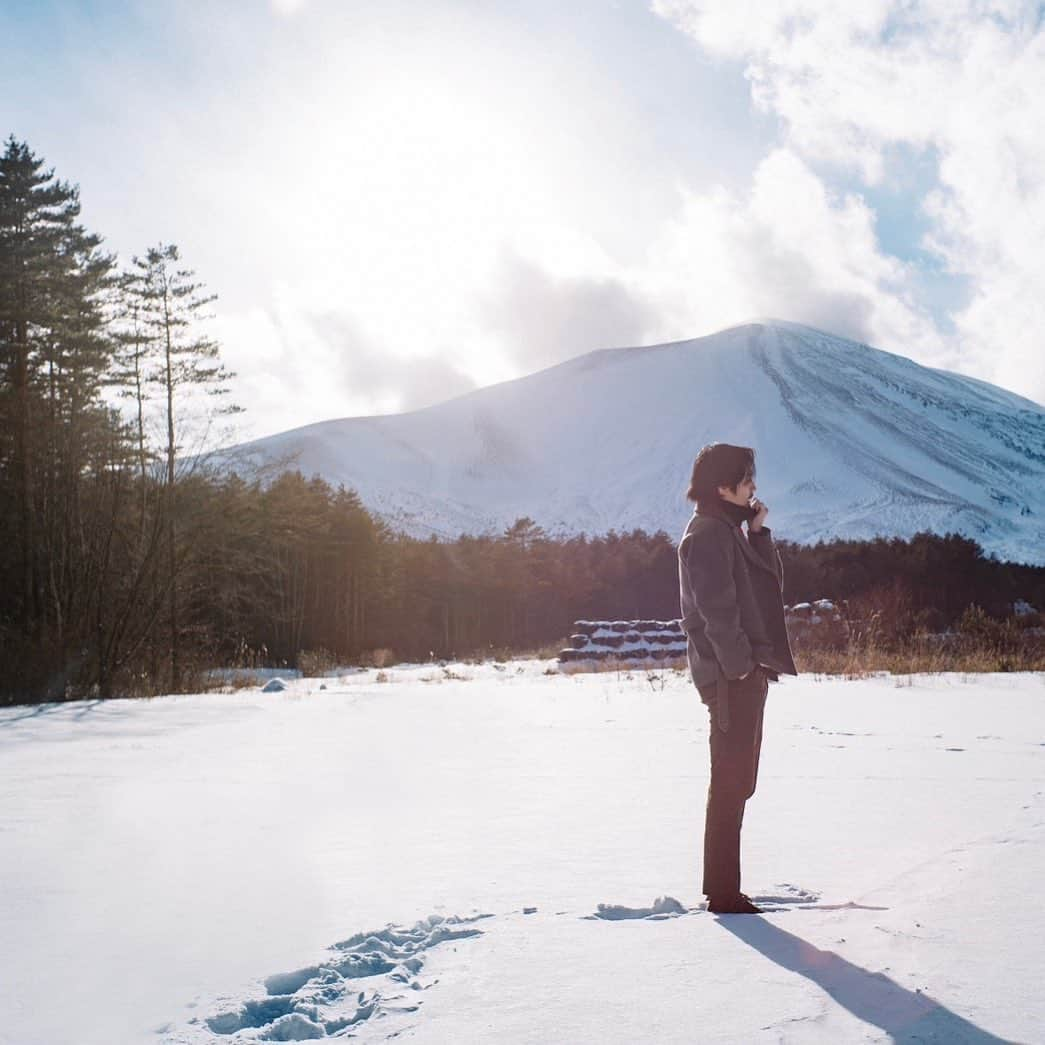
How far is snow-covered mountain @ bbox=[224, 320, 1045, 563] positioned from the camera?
11954 centimetres

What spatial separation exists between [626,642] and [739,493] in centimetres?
2087

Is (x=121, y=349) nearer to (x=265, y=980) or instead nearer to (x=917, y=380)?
(x=265, y=980)

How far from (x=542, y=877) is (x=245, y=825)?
160 cm

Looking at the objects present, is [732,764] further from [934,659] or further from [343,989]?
[934,659]

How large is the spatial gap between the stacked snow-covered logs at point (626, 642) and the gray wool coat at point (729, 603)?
753 inches

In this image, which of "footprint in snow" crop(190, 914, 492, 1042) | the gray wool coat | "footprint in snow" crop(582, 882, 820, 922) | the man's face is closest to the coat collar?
the gray wool coat

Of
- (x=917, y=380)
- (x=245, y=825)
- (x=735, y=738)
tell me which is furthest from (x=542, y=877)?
(x=917, y=380)

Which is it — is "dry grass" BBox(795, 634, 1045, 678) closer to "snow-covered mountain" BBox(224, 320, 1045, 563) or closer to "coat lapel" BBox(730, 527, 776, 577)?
"coat lapel" BBox(730, 527, 776, 577)

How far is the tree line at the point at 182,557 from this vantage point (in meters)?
12.9

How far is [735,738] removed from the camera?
3.21 m

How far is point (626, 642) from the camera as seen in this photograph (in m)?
23.9

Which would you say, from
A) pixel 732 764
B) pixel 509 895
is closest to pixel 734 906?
pixel 732 764

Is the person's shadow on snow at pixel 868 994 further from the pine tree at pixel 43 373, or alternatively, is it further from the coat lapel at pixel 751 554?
the pine tree at pixel 43 373

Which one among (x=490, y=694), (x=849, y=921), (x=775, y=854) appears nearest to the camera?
(x=849, y=921)
